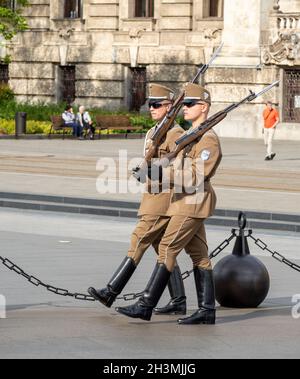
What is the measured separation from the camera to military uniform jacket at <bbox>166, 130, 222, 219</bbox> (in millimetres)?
11500

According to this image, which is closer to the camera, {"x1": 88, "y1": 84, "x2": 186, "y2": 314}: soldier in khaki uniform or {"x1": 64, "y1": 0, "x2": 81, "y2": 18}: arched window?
{"x1": 88, "y1": 84, "x2": 186, "y2": 314}: soldier in khaki uniform

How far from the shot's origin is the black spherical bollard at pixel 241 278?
40.8 feet

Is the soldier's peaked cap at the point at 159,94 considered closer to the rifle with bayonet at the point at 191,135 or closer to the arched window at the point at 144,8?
the rifle with bayonet at the point at 191,135

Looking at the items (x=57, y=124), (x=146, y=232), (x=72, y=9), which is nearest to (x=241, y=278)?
(x=146, y=232)

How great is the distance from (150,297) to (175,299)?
0.67 m

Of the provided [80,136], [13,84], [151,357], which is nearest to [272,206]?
[151,357]

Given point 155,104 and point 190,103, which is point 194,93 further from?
point 155,104

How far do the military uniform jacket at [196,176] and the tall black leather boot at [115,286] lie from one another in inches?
22.5

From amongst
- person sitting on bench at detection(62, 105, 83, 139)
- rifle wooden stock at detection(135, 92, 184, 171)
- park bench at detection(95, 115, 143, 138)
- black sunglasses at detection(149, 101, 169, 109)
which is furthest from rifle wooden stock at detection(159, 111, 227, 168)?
park bench at detection(95, 115, 143, 138)

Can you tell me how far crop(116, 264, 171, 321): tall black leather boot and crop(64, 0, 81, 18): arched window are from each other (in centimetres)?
4302

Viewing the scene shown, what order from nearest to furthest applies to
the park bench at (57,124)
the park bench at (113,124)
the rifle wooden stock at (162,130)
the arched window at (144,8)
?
the rifle wooden stock at (162,130) < the park bench at (57,124) < the park bench at (113,124) < the arched window at (144,8)

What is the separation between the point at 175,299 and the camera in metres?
12.1

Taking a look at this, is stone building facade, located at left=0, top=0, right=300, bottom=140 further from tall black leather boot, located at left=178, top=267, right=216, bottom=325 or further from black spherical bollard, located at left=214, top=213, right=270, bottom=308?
tall black leather boot, located at left=178, top=267, right=216, bottom=325

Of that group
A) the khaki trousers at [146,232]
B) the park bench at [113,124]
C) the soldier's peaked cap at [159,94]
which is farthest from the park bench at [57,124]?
the khaki trousers at [146,232]
